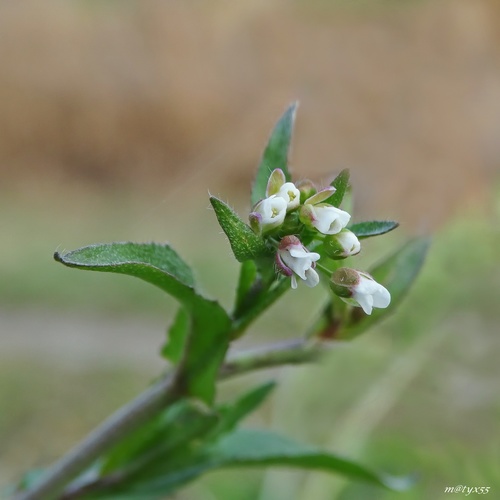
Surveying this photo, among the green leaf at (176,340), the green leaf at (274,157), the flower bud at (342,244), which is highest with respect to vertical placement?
the green leaf at (274,157)

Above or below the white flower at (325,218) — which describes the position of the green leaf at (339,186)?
above

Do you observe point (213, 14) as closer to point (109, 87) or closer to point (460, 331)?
point (109, 87)

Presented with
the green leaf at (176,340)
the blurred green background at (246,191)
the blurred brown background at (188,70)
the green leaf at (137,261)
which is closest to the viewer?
the green leaf at (137,261)

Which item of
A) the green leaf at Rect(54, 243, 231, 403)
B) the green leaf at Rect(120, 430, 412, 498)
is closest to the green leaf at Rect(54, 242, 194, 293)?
the green leaf at Rect(54, 243, 231, 403)

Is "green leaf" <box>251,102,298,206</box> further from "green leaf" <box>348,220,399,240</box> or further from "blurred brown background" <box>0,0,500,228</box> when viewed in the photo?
"blurred brown background" <box>0,0,500,228</box>

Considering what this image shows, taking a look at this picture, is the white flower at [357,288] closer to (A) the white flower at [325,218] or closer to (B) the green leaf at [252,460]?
(A) the white flower at [325,218]

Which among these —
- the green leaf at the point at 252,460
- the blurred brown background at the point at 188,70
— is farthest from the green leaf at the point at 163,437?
the blurred brown background at the point at 188,70
